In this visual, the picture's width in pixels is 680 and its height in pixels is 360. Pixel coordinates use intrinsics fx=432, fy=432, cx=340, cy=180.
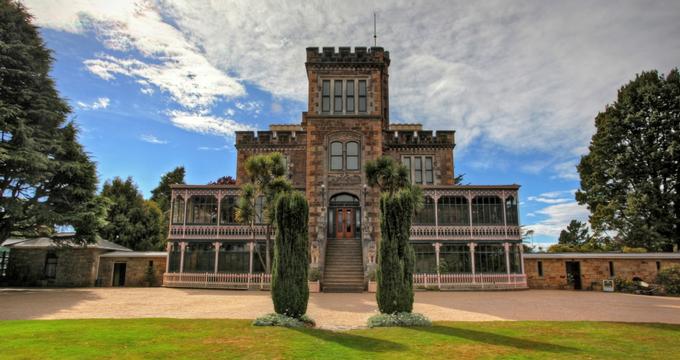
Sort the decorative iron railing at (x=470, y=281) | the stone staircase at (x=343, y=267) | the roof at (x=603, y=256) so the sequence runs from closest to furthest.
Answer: the stone staircase at (x=343, y=267), the roof at (x=603, y=256), the decorative iron railing at (x=470, y=281)

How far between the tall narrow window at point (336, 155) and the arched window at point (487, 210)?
892cm

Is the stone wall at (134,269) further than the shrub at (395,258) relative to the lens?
Yes

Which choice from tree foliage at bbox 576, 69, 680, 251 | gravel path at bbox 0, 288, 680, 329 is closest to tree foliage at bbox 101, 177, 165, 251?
gravel path at bbox 0, 288, 680, 329

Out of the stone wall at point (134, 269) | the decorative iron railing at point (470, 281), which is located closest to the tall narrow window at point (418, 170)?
the decorative iron railing at point (470, 281)

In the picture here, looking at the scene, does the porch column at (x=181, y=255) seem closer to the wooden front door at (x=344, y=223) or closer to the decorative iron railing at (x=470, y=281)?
the wooden front door at (x=344, y=223)

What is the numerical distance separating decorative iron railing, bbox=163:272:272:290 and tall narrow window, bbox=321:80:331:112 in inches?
451

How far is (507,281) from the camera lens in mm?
25828

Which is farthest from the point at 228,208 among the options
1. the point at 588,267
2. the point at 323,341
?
the point at 588,267

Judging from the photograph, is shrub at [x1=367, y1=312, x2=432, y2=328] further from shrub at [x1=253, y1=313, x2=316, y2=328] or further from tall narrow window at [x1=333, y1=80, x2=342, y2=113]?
tall narrow window at [x1=333, y1=80, x2=342, y2=113]

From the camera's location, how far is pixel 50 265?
28.2 meters

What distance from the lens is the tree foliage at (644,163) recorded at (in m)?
28.4

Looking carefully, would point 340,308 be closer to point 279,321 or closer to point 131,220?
point 279,321

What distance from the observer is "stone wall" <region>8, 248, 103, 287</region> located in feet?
91.2

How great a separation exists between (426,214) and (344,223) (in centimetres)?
527
